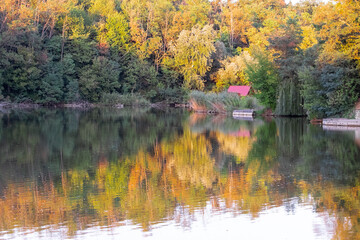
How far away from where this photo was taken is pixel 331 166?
12.7m

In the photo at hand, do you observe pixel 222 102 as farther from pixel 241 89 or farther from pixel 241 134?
pixel 241 134

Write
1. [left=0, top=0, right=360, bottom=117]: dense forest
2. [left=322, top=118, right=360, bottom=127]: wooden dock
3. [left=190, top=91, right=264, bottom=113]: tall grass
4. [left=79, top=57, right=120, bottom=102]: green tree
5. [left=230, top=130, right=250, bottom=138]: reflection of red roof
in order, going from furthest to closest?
[left=79, top=57, right=120, bottom=102]: green tree → [left=190, top=91, right=264, bottom=113]: tall grass → [left=0, top=0, right=360, bottom=117]: dense forest → [left=322, top=118, right=360, bottom=127]: wooden dock → [left=230, top=130, right=250, bottom=138]: reflection of red roof

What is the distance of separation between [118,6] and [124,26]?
6634 millimetres

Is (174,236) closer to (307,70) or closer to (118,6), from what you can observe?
(307,70)

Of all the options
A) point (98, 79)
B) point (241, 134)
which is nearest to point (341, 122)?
point (241, 134)

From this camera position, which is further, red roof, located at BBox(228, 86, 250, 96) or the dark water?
red roof, located at BBox(228, 86, 250, 96)

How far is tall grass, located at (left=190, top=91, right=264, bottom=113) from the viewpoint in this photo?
3812cm

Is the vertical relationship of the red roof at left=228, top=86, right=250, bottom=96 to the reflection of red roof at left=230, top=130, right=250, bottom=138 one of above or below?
above

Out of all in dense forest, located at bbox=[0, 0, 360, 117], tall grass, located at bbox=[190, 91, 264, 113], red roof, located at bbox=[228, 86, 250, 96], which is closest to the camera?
dense forest, located at bbox=[0, 0, 360, 117]

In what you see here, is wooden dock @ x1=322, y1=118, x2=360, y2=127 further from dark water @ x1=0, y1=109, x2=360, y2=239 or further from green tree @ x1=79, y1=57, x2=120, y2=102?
green tree @ x1=79, y1=57, x2=120, y2=102

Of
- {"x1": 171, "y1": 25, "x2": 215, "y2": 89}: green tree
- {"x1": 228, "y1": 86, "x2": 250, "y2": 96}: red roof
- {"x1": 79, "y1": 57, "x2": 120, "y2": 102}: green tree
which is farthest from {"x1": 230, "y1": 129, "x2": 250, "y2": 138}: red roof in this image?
{"x1": 171, "y1": 25, "x2": 215, "y2": 89}: green tree

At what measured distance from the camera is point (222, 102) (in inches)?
1563

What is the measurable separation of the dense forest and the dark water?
15.6 metres

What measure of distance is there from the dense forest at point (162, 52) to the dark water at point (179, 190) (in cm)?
1563
